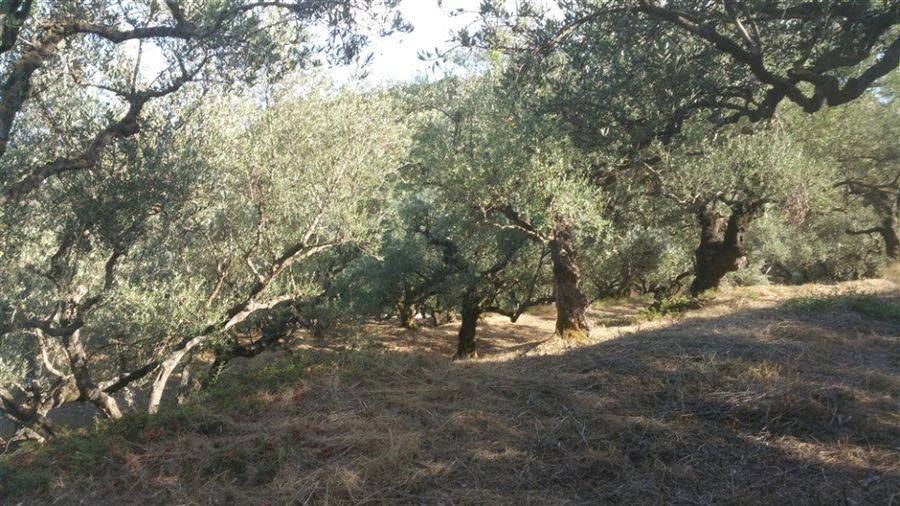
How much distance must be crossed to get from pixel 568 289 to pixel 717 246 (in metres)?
5.83

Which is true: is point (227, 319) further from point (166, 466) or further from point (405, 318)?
point (405, 318)

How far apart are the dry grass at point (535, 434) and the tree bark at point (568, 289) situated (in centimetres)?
666

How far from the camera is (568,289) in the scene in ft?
50.3

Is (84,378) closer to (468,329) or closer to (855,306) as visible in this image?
(468,329)

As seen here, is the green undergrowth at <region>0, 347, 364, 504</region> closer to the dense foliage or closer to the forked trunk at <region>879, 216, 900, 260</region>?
the dense foliage

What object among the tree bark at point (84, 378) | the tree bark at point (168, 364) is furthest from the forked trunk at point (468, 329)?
the tree bark at point (84, 378)

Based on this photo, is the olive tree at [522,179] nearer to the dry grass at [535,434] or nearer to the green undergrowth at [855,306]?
the green undergrowth at [855,306]

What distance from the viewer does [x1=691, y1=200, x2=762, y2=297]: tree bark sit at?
17266 millimetres

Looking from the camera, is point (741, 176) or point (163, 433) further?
point (741, 176)

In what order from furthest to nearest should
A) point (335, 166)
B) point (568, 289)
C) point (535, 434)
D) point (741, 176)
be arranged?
point (568, 289) < point (741, 176) < point (335, 166) < point (535, 434)

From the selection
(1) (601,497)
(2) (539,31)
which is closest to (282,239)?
(2) (539,31)

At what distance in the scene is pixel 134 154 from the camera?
8133 mm

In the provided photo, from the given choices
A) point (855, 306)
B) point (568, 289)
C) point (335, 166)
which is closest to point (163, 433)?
point (335, 166)

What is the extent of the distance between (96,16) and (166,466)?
5731 millimetres
